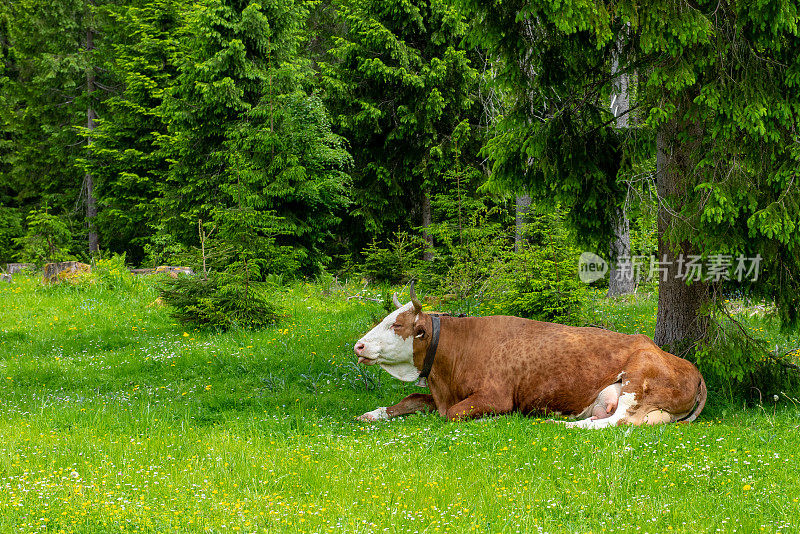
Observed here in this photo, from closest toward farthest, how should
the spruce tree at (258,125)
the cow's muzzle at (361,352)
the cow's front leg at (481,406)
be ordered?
the cow's front leg at (481,406) < the cow's muzzle at (361,352) < the spruce tree at (258,125)

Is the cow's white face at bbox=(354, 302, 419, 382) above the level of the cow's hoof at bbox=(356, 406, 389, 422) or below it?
above

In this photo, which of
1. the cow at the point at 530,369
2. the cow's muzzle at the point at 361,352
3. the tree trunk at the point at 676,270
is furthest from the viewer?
the tree trunk at the point at 676,270

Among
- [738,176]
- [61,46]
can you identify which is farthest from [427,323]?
[61,46]

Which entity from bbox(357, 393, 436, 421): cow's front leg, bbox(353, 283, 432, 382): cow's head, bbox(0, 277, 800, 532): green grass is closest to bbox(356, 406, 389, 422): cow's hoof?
bbox(357, 393, 436, 421): cow's front leg

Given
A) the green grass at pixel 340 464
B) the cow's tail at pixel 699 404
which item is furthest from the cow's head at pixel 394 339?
the cow's tail at pixel 699 404

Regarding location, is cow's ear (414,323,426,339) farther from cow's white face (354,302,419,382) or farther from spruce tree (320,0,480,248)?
spruce tree (320,0,480,248)

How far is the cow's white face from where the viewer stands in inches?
311

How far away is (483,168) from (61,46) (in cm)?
2156

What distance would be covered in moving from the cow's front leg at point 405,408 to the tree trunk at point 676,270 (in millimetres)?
3194

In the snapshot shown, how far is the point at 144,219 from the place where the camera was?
93.8 feet

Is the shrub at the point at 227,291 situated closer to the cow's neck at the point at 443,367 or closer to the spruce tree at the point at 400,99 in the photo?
the cow's neck at the point at 443,367

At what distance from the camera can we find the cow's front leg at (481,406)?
25.3ft

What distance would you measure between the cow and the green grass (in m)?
0.38

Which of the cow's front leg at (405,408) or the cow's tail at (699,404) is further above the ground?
the cow's tail at (699,404)
